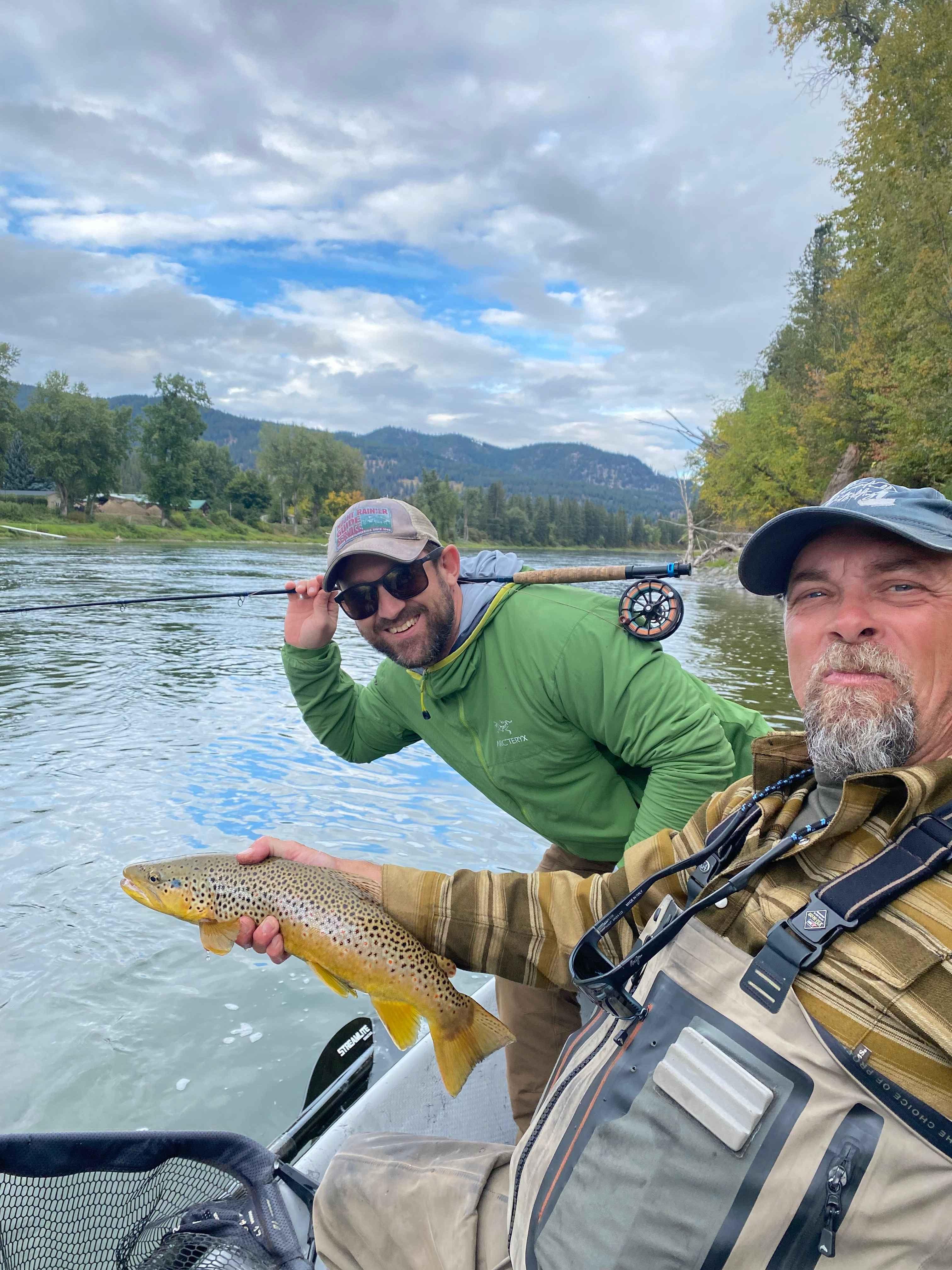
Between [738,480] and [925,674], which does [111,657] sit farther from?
[738,480]

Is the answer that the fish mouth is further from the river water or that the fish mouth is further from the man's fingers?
the river water

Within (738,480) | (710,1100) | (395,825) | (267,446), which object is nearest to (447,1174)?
(710,1100)

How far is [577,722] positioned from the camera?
119 inches

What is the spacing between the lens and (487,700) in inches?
124

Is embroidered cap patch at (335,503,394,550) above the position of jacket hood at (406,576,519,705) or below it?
above

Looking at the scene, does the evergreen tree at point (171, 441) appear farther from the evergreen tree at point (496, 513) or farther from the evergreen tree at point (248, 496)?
the evergreen tree at point (496, 513)

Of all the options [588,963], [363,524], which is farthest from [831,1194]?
[363,524]

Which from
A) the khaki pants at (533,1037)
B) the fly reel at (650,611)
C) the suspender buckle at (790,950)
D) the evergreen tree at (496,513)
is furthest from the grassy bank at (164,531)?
the suspender buckle at (790,950)

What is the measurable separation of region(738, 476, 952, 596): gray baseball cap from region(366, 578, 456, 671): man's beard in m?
1.29

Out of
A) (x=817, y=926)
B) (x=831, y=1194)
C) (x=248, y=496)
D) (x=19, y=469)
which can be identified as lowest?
(x=831, y=1194)

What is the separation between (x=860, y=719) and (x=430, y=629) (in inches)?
66.8

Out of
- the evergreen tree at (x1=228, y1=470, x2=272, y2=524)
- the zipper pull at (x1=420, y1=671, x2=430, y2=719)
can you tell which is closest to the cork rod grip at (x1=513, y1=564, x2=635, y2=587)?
the zipper pull at (x1=420, y1=671, x2=430, y2=719)

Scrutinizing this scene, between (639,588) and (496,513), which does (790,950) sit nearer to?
(639,588)

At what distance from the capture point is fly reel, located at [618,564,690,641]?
299 cm
